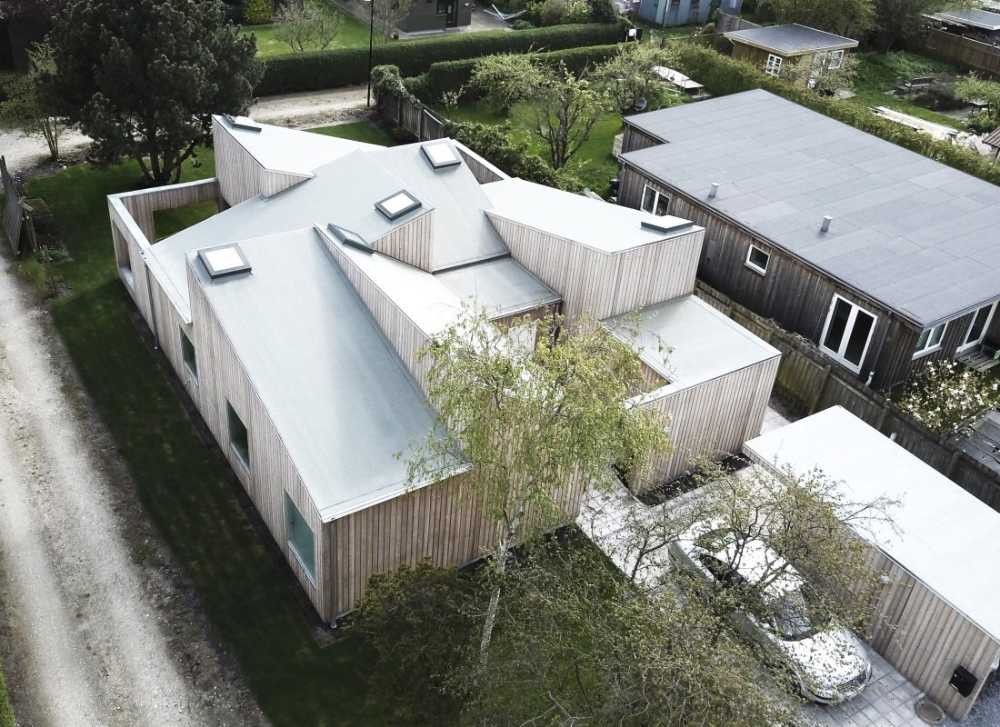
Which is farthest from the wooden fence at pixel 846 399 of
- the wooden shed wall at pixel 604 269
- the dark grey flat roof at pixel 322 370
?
the dark grey flat roof at pixel 322 370

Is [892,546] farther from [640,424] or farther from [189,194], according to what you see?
[189,194]

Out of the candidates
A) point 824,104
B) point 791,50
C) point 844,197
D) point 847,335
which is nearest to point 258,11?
point 791,50

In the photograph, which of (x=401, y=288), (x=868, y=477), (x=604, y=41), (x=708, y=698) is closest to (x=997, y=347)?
(x=868, y=477)

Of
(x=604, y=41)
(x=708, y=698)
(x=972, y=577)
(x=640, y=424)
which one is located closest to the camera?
(x=708, y=698)

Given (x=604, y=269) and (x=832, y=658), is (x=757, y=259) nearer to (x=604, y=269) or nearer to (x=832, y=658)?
(x=604, y=269)

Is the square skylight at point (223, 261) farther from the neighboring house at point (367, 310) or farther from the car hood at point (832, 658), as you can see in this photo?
the car hood at point (832, 658)

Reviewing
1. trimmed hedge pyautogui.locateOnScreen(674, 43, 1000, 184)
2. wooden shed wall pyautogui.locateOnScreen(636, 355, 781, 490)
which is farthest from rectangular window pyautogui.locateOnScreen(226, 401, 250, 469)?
trimmed hedge pyautogui.locateOnScreen(674, 43, 1000, 184)

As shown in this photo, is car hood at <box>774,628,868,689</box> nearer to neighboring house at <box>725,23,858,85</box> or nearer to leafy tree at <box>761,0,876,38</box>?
neighboring house at <box>725,23,858,85</box>
